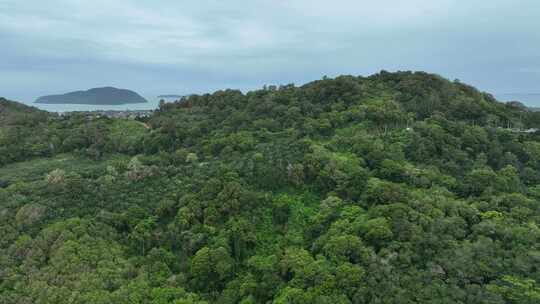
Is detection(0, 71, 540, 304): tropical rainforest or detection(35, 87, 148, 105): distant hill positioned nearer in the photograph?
detection(0, 71, 540, 304): tropical rainforest

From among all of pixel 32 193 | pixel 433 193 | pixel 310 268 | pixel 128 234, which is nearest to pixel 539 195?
pixel 433 193

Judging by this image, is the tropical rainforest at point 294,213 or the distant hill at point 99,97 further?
the distant hill at point 99,97

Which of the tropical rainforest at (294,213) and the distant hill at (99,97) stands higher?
the distant hill at (99,97)

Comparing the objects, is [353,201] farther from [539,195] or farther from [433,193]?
[539,195]

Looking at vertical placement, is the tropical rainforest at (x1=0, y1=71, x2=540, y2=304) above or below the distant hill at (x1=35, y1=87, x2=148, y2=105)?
below
